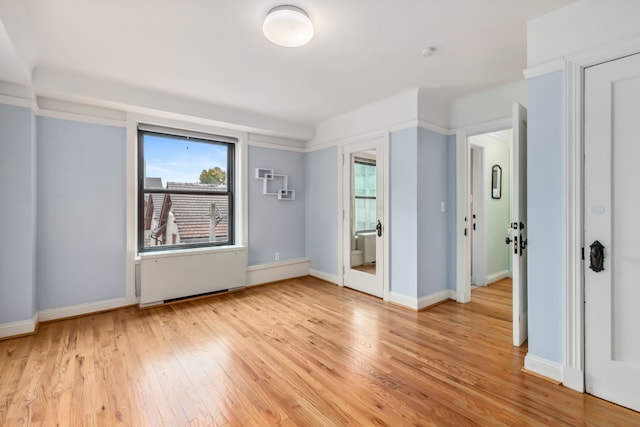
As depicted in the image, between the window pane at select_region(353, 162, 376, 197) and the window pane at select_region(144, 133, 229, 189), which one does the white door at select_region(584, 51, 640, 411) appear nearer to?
the window pane at select_region(353, 162, 376, 197)

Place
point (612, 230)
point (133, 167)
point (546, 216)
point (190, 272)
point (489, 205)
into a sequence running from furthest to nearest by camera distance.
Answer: point (489, 205) < point (190, 272) < point (133, 167) < point (546, 216) < point (612, 230)

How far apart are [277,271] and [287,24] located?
3.70 m

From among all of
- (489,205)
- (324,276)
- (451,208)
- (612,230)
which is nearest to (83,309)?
(324,276)

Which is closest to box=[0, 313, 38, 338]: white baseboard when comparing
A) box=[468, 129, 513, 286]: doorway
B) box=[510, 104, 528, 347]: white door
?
box=[510, 104, 528, 347]: white door

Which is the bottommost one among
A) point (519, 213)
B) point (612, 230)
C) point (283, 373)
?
point (283, 373)

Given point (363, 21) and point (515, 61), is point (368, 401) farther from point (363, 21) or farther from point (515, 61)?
point (515, 61)

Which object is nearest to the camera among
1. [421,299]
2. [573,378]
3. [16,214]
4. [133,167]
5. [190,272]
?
[573,378]

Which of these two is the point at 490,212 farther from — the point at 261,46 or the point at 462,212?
the point at 261,46

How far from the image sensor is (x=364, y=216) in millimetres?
4227

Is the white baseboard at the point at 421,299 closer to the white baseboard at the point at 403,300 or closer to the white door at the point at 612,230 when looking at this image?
the white baseboard at the point at 403,300

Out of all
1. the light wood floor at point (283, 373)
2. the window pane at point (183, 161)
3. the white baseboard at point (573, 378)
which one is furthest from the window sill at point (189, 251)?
the white baseboard at point (573, 378)

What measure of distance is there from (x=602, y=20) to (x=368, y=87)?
1.95 m

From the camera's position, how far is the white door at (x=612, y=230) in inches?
69.9

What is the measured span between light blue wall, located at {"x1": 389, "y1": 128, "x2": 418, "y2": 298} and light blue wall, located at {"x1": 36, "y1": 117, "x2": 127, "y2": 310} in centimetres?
331
